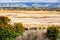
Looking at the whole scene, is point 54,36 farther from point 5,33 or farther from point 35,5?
point 35,5

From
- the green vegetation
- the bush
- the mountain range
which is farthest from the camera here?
the mountain range

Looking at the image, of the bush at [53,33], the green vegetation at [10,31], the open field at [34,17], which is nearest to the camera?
the green vegetation at [10,31]

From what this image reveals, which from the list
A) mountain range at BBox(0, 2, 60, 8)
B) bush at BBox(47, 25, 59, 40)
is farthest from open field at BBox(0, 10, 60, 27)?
bush at BBox(47, 25, 59, 40)

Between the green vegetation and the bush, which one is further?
→ the bush

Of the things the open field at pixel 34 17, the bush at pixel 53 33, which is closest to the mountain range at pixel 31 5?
the open field at pixel 34 17

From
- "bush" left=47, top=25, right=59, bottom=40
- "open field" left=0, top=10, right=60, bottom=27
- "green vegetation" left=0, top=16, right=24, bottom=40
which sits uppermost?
"green vegetation" left=0, top=16, right=24, bottom=40

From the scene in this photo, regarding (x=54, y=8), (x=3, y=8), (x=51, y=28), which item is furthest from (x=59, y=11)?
(x=51, y=28)

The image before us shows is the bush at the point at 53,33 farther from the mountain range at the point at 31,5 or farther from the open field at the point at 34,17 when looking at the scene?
the mountain range at the point at 31,5

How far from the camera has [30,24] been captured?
15.5m

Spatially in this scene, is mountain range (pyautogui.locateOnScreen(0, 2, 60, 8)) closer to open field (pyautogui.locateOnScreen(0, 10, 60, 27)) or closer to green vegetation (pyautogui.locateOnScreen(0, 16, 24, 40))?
open field (pyautogui.locateOnScreen(0, 10, 60, 27))

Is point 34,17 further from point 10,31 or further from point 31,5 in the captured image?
point 10,31

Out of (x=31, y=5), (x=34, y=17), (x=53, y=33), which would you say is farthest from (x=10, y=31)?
(x=31, y=5)

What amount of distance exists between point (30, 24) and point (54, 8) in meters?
3.05

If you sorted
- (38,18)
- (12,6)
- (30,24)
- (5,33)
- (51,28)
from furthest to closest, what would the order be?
(12,6)
(38,18)
(30,24)
(51,28)
(5,33)
